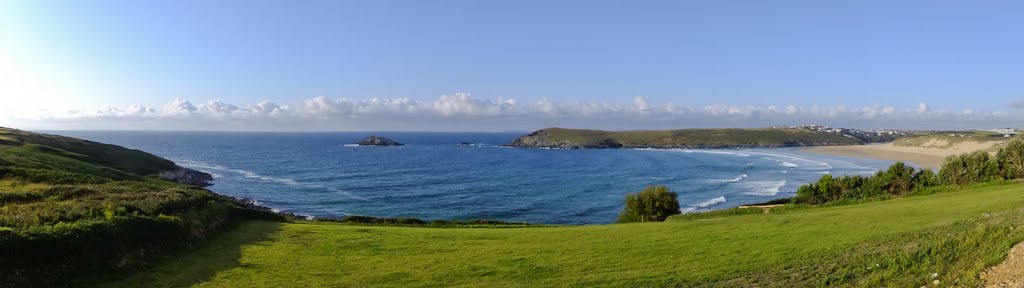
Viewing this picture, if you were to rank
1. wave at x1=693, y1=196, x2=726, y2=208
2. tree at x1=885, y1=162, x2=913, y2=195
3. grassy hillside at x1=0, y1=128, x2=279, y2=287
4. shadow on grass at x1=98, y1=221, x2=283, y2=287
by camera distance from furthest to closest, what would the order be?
wave at x1=693, y1=196, x2=726, y2=208 < tree at x1=885, y1=162, x2=913, y2=195 < shadow on grass at x1=98, y1=221, x2=283, y2=287 < grassy hillside at x1=0, y1=128, x2=279, y2=287

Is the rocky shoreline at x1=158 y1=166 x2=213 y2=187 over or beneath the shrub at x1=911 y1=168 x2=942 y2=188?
beneath

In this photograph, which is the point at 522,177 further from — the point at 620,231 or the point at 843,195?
the point at 620,231

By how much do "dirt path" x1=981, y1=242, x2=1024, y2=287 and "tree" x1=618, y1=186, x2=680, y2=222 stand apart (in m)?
41.9

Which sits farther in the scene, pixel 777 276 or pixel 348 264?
pixel 348 264

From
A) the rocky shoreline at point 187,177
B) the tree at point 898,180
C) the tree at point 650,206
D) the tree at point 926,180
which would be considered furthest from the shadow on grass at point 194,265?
the rocky shoreline at point 187,177

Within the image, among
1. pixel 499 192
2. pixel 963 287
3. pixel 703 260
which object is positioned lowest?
pixel 499 192

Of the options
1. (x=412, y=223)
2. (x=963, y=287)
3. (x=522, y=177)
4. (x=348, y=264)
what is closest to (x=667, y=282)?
(x=963, y=287)

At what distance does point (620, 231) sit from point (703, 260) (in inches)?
459

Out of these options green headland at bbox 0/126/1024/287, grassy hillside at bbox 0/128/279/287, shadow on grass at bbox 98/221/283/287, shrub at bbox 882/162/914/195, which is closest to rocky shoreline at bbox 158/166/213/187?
grassy hillside at bbox 0/128/279/287

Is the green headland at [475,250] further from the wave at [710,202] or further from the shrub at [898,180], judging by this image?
the wave at [710,202]

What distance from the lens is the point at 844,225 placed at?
86.5 ft

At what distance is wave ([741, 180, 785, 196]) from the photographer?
290 feet

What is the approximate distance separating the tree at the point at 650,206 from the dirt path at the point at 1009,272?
41.9 metres

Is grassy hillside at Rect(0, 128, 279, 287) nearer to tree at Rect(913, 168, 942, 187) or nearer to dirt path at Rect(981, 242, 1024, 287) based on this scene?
dirt path at Rect(981, 242, 1024, 287)
